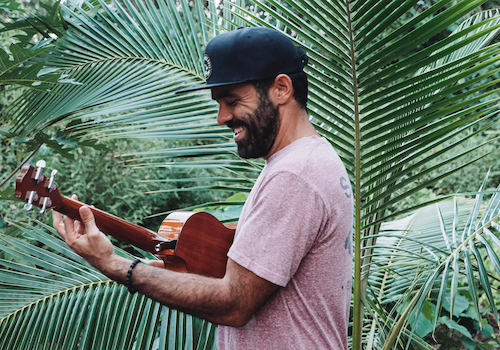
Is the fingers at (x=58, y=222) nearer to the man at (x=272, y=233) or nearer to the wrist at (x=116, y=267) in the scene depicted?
the man at (x=272, y=233)

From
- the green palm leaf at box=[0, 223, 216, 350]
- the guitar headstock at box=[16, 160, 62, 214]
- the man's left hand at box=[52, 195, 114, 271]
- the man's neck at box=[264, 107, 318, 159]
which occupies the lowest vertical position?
the green palm leaf at box=[0, 223, 216, 350]

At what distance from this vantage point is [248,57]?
114 centimetres

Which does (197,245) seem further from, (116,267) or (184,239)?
(116,267)

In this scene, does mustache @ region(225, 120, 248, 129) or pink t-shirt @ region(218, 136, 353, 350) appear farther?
mustache @ region(225, 120, 248, 129)

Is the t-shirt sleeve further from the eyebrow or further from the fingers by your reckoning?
the fingers

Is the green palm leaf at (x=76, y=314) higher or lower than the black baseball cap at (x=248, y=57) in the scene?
lower

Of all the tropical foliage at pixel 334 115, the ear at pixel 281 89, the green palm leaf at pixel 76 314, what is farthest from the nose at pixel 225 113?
the green palm leaf at pixel 76 314

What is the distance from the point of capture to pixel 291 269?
3.37 feet

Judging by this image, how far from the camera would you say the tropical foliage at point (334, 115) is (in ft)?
→ 4.93

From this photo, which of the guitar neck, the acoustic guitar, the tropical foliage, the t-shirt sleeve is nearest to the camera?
the t-shirt sleeve

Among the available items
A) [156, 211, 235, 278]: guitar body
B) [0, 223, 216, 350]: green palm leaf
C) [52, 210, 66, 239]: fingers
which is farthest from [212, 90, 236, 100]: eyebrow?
[0, 223, 216, 350]: green palm leaf

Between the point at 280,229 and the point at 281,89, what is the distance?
0.37 m

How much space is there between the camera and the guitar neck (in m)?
1.22

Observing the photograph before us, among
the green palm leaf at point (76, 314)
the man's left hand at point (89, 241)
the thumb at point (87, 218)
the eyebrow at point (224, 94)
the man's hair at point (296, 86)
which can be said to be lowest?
the green palm leaf at point (76, 314)
